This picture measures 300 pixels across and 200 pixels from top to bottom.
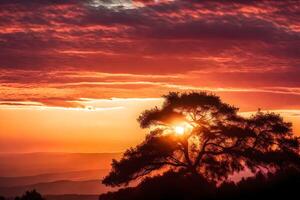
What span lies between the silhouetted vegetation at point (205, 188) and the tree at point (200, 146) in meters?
2.46

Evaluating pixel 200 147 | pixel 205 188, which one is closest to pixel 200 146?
pixel 200 147

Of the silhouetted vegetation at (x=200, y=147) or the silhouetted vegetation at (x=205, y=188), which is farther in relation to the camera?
the silhouetted vegetation at (x=200, y=147)

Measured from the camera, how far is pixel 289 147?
214 ft

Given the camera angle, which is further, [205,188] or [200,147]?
[200,147]

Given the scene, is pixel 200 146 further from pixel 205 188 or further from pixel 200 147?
pixel 205 188

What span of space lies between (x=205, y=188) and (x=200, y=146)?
376 inches

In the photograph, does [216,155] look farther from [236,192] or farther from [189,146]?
[236,192]

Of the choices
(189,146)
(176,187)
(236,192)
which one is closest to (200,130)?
(189,146)

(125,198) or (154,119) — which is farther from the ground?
(154,119)

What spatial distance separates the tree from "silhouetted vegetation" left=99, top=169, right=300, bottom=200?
96.8 inches

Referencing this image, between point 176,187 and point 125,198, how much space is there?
6.25 m

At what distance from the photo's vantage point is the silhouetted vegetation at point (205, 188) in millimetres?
44906

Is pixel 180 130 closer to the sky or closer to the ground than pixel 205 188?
closer to the sky

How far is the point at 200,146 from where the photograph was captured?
2544 inches
